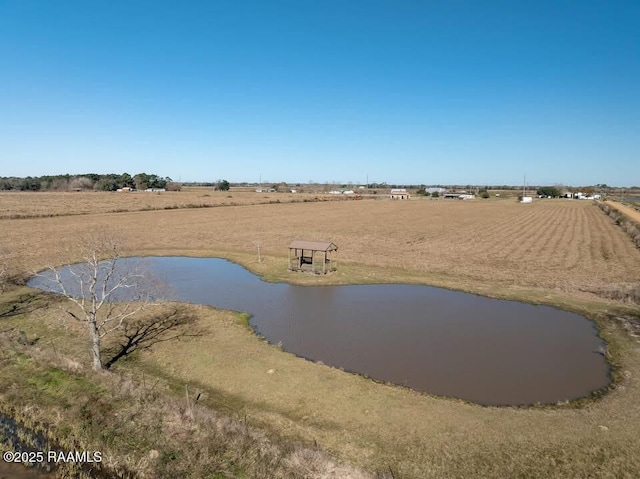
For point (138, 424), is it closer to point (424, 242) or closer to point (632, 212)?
point (424, 242)

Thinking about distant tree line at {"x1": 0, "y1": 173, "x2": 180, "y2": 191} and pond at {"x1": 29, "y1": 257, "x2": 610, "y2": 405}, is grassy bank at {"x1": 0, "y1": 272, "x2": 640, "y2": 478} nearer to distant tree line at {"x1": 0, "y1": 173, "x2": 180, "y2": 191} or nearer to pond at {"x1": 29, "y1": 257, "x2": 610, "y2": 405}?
pond at {"x1": 29, "y1": 257, "x2": 610, "y2": 405}

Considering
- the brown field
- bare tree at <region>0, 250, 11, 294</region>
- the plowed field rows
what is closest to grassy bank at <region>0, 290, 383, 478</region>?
bare tree at <region>0, 250, 11, 294</region>

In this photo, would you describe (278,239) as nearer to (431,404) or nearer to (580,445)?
(431,404)

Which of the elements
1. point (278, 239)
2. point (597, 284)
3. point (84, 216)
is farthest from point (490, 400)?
point (84, 216)

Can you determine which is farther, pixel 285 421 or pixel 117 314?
pixel 117 314

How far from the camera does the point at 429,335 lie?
61.4 ft

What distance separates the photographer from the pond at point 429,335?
47.7 ft

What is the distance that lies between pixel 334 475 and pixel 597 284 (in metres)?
27.4

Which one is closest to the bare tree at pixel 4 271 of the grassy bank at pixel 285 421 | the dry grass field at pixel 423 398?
the dry grass field at pixel 423 398

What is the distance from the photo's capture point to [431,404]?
12555mm

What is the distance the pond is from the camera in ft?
47.7

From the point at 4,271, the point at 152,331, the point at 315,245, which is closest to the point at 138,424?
the point at 152,331

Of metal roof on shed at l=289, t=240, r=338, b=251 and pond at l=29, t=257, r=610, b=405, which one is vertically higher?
metal roof on shed at l=289, t=240, r=338, b=251

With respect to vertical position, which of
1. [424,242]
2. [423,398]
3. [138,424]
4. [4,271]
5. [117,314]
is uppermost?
[4,271]
